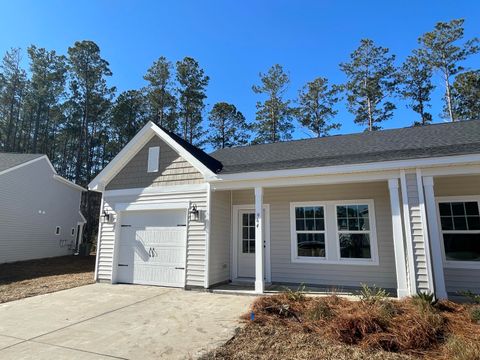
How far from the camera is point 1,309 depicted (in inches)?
241

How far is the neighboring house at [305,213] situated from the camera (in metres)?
6.22

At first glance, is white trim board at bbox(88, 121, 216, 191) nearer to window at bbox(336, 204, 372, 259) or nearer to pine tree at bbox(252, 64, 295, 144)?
window at bbox(336, 204, 372, 259)

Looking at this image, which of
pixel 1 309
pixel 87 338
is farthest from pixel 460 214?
pixel 1 309

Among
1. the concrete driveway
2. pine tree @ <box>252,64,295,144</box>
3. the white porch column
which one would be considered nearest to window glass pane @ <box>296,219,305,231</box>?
the concrete driveway

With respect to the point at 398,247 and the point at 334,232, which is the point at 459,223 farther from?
the point at 334,232

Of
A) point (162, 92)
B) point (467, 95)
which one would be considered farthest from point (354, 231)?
point (162, 92)

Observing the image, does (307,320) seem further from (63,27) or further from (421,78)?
(421,78)

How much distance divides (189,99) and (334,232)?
67.9ft

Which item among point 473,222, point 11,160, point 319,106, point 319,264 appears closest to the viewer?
point 473,222

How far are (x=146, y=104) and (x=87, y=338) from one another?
25.5m

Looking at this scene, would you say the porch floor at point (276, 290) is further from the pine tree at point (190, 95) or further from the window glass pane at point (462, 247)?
the pine tree at point (190, 95)

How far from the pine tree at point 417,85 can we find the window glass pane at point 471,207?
17764 millimetres

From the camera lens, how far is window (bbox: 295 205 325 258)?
8166mm

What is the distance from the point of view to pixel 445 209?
7309mm
